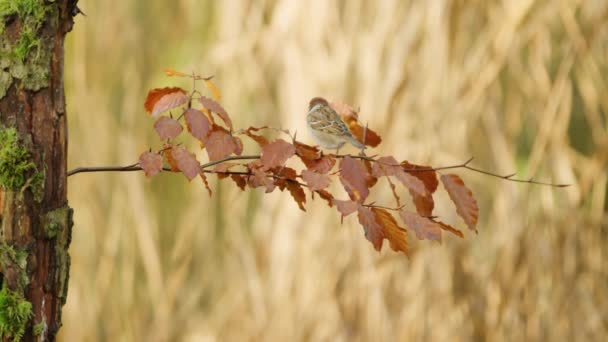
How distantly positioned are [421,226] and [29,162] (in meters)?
0.50

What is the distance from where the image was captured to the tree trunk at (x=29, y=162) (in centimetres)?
118

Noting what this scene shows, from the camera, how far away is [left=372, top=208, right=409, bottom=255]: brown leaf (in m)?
1.23

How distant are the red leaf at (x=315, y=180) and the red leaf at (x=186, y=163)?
0.44 ft

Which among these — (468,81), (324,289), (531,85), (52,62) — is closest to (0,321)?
(52,62)

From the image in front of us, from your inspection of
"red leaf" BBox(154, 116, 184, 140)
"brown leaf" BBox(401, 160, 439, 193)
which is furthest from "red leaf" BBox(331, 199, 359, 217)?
"red leaf" BBox(154, 116, 184, 140)

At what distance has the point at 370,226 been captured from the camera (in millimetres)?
1189

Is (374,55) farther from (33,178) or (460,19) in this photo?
(33,178)

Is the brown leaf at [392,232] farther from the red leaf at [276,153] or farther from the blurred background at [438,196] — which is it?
the blurred background at [438,196]

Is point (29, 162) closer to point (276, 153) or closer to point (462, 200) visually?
point (276, 153)

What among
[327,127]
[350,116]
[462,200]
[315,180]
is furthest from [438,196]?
[315,180]

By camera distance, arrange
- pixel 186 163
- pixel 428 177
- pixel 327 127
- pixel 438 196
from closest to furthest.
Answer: pixel 186 163
pixel 428 177
pixel 327 127
pixel 438 196

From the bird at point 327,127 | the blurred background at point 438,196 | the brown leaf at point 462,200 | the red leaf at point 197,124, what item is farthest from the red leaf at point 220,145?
the blurred background at point 438,196

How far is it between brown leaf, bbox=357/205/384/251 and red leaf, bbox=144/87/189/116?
0.87ft

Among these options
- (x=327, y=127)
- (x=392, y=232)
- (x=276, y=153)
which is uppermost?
(x=327, y=127)
